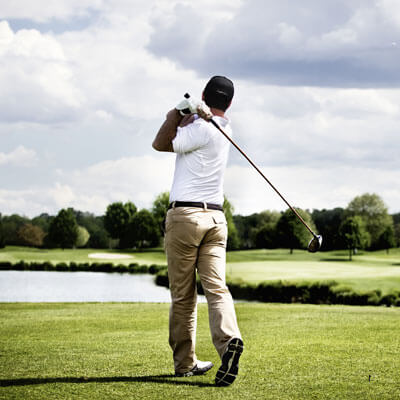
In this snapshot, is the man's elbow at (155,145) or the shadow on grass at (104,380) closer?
the shadow on grass at (104,380)

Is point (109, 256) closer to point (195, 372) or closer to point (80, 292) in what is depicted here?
point (80, 292)

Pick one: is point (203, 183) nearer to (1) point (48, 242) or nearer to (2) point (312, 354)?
(2) point (312, 354)

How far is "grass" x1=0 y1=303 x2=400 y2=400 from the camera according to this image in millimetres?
3920

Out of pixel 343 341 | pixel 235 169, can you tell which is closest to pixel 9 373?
pixel 235 169

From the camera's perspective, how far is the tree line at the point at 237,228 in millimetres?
42438

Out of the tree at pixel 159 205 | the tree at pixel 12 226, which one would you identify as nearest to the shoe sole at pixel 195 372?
the tree at pixel 159 205

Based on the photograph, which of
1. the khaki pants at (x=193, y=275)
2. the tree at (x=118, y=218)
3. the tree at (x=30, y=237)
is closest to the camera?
the khaki pants at (x=193, y=275)

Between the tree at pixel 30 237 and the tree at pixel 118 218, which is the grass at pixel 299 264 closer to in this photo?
the tree at pixel 30 237

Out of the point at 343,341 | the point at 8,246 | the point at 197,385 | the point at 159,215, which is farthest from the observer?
the point at 8,246

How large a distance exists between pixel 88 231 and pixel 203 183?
73668 mm

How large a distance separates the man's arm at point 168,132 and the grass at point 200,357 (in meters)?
1.68

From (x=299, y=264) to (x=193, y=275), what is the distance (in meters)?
39.2

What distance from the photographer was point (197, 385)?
414 centimetres

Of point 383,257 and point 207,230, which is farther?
point 383,257
